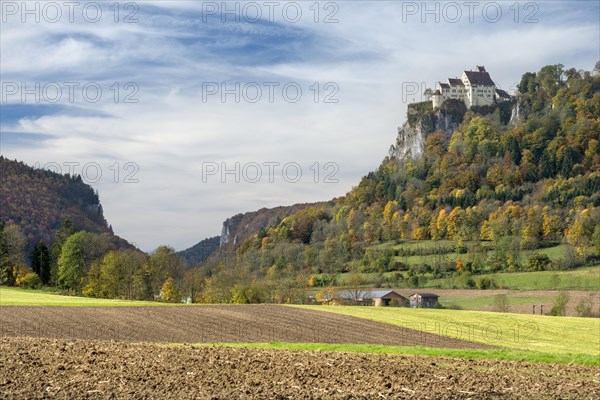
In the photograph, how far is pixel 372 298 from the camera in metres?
125

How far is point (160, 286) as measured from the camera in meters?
112

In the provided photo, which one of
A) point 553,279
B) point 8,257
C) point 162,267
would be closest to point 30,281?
point 8,257

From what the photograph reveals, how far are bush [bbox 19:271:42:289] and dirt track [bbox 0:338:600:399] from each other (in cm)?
9955

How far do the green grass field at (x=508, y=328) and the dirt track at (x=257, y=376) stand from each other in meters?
26.1

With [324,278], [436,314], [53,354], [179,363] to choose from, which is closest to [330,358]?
[179,363]

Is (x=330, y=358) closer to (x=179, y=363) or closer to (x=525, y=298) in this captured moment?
(x=179, y=363)

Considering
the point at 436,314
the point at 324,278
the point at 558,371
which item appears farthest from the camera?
the point at 324,278

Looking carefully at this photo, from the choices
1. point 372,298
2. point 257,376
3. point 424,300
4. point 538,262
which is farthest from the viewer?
point 538,262

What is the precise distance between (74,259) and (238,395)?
101510 mm

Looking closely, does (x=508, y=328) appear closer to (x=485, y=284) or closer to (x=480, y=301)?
(x=480, y=301)

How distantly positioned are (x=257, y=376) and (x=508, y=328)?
48.0 meters

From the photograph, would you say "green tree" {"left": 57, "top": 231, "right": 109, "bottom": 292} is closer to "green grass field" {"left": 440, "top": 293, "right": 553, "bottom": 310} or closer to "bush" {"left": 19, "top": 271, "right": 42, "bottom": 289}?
"bush" {"left": 19, "top": 271, "right": 42, "bottom": 289}

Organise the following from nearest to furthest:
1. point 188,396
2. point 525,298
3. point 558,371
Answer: point 188,396
point 558,371
point 525,298

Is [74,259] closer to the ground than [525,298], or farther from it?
farther from it
